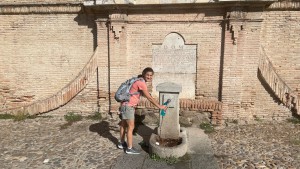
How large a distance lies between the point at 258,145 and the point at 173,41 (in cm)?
313

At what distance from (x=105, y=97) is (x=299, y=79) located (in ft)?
16.6

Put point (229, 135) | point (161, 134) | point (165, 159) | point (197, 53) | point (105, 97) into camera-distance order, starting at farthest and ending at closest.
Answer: point (105, 97)
point (197, 53)
point (229, 135)
point (161, 134)
point (165, 159)

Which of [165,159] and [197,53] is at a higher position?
[197,53]

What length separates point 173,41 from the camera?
6.62m

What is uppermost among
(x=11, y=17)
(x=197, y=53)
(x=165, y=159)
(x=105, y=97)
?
(x=11, y=17)

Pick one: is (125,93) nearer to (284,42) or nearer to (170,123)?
(170,123)

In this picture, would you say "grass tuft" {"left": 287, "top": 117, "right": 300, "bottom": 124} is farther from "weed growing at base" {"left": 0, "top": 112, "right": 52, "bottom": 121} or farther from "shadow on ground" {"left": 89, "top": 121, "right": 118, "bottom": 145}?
"weed growing at base" {"left": 0, "top": 112, "right": 52, "bottom": 121}

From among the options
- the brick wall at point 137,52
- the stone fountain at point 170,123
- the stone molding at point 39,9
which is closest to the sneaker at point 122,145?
the stone fountain at point 170,123

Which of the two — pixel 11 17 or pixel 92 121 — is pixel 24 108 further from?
pixel 11 17

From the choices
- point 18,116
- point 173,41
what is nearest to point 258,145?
point 173,41

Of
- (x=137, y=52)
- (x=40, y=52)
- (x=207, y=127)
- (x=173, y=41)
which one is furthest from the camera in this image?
(x=40, y=52)

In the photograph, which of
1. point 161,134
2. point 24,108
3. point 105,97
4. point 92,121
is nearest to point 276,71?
point 161,134

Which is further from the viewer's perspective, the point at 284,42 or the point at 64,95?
the point at 64,95

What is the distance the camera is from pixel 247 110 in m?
6.64
